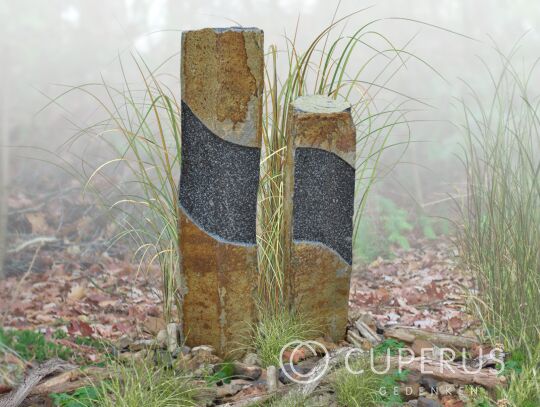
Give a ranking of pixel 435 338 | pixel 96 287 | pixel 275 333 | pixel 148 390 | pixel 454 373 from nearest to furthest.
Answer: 1. pixel 148 390
2. pixel 454 373
3. pixel 275 333
4. pixel 435 338
5. pixel 96 287

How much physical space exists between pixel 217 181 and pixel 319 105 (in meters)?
0.55

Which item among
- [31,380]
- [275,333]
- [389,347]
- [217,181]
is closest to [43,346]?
[31,380]

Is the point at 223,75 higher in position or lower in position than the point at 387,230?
higher

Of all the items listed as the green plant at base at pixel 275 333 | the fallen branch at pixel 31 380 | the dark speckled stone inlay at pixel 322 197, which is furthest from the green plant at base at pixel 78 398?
the dark speckled stone inlay at pixel 322 197

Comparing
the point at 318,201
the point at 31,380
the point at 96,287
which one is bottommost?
the point at 96,287

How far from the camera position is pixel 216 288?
118 inches

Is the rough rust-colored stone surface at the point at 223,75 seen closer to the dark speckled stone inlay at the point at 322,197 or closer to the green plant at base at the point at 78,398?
the dark speckled stone inlay at the point at 322,197

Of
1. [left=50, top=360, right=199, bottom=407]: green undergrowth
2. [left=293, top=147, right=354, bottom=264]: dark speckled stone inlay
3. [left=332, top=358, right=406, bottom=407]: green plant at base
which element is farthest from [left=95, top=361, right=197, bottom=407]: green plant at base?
[left=293, top=147, right=354, bottom=264]: dark speckled stone inlay

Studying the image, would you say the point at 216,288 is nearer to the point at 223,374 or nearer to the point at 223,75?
the point at 223,374

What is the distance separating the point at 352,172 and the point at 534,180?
2.64ft

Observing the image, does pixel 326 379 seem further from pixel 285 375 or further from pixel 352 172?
pixel 352 172

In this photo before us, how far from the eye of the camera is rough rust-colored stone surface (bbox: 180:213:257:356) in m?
2.97

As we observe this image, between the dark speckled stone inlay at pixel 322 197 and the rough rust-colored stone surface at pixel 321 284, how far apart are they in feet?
0.16

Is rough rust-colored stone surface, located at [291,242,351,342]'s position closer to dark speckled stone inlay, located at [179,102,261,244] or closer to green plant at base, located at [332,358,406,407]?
dark speckled stone inlay, located at [179,102,261,244]
